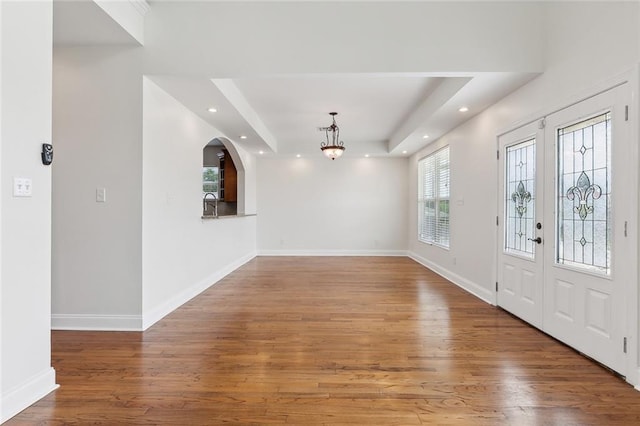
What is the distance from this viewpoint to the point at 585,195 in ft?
9.13

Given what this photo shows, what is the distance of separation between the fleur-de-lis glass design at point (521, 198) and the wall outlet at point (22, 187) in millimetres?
4218

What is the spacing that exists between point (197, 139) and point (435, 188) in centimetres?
453

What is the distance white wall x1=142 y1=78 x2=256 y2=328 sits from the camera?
3.45m

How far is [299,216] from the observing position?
29.1ft

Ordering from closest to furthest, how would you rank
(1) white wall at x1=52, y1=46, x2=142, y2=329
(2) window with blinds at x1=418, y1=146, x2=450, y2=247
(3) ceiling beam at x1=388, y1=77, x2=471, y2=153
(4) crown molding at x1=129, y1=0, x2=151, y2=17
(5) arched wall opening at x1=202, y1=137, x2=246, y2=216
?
(4) crown molding at x1=129, y1=0, x2=151, y2=17 < (1) white wall at x1=52, y1=46, x2=142, y2=329 < (3) ceiling beam at x1=388, y1=77, x2=471, y2=153 < (2) window with blinds at x1=418, y1=146, x2=450, y2=247 < (5) arched wall opening at x1=202, y1=137, x2=246, y2=216

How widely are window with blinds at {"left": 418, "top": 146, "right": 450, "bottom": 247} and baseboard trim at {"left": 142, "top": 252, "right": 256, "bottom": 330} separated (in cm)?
404

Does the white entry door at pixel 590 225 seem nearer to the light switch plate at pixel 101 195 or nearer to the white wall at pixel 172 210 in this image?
the white wall at pixel 172 210

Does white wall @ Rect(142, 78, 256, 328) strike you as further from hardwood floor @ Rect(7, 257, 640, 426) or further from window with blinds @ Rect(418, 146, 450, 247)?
window with blinds @ Rect(418, 146, 450, 247)

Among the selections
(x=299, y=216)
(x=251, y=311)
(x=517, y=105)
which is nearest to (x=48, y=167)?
(x=251, y=311)

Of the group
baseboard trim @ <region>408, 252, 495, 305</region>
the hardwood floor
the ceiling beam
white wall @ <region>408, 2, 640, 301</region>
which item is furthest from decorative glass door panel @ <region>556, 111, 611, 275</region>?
baseboard trim @ <region>408, 252, 495, 305</region>

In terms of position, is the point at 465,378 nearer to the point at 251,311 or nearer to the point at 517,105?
the point at 251,311

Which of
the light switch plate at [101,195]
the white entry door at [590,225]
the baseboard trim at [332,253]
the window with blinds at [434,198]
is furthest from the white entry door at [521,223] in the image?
the baseboard trim at [332,253]

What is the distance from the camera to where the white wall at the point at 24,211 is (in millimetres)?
1911

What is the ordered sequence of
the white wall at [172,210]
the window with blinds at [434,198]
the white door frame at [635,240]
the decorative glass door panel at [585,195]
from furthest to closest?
the window with blinds at [434,198]
the white wall at [172,210]
the decorative glass door panel at [585,195]
the white door frame at [635,240]
